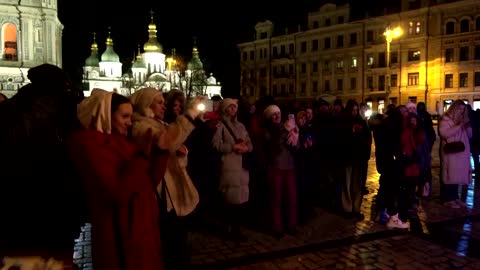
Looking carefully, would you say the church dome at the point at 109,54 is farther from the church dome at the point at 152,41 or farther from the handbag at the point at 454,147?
the handbag at the point at 454,147

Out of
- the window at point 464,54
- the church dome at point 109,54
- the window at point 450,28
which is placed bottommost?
the window at point 464,54

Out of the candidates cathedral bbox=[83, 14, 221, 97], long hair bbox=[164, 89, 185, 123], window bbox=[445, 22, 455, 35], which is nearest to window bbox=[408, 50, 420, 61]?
window bbox=[445, 22, 455, 35]

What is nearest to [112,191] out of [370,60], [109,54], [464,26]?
[464,26]

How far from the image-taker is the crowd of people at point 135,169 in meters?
2.75

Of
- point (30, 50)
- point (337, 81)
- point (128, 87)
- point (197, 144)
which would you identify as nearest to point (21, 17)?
point (30, 50)

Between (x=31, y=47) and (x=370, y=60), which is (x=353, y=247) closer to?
(x=370, y=60)

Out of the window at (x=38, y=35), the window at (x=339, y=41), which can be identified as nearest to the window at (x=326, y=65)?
the window at (x=339, y=41)

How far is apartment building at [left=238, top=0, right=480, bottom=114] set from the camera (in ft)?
150

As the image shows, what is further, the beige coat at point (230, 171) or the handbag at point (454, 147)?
the handbag at point (454, 147)

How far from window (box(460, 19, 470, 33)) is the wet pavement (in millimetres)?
44682

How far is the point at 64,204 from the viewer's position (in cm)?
284

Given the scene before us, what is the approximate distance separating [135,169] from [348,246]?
13.3 feet

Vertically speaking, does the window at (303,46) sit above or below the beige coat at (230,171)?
above

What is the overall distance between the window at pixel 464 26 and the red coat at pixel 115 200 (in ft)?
166
